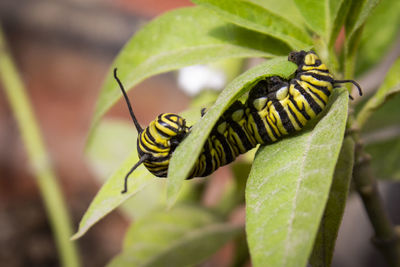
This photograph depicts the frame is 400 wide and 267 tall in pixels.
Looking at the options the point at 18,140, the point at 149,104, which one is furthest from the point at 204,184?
the point at 18,140

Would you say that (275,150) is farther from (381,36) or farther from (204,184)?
(204,184)

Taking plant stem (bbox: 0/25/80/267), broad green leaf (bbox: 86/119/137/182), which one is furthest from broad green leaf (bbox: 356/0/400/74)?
plant stem (bbox: 0/25/80/267)

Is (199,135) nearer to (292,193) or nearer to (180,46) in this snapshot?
(292,193)

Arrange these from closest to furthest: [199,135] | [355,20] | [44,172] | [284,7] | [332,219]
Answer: [199,135] < [332,219] < [355,20] < [284,7] < [44,172]

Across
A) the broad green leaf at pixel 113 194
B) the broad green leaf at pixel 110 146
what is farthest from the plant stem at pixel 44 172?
the broad green leaf at pixel 113 194

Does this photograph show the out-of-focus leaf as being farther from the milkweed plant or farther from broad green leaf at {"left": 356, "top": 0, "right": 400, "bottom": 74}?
broad green leaf at {"left": 356, "top": 0, "right": 400, "bottom": 74}

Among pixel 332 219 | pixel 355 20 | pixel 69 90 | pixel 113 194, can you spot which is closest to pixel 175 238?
pixel 113 194
